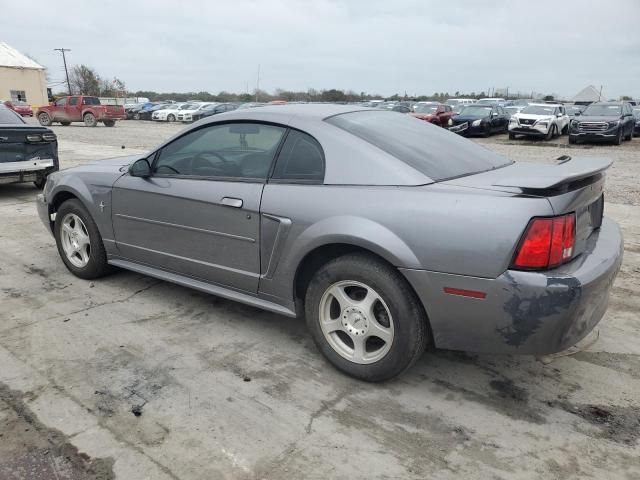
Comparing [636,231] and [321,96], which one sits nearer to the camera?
[636,231]

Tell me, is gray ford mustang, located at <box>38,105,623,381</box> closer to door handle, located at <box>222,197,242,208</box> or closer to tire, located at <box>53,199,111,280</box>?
door handle, located at <box>222,197,242,208</box>

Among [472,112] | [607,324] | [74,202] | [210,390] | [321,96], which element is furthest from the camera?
[321,96]

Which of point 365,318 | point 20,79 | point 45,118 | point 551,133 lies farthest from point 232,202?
point 20,79

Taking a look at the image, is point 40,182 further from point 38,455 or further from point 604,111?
point 604,111

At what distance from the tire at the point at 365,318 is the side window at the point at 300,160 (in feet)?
1.80

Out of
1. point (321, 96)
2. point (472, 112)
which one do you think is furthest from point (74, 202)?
point (321, 96)

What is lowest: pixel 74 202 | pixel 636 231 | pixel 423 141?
pixel 636 231

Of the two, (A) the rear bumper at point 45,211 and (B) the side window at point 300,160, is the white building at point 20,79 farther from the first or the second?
(B) the side window at point 300,160

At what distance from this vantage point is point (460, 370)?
307 centimetres

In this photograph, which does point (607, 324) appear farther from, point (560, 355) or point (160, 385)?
point (160, 385)

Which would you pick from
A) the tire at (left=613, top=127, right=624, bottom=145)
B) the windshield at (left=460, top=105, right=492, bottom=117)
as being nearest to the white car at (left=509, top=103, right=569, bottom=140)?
the windshield at (left=460, top=105, right=492, bottom=117)

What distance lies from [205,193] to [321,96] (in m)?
57.1

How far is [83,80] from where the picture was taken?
236 ft

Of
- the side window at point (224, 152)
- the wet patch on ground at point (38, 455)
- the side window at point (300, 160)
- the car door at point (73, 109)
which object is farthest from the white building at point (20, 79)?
the wet patch on ground at point (38, 455)
